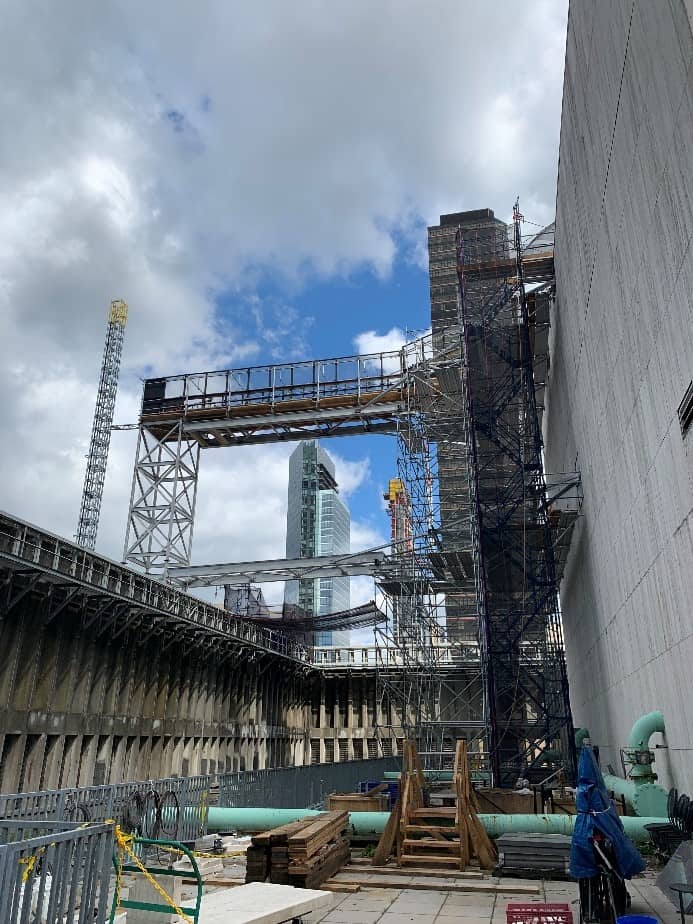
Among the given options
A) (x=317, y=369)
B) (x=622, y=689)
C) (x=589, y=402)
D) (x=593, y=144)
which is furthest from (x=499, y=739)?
(x=317, y=369)

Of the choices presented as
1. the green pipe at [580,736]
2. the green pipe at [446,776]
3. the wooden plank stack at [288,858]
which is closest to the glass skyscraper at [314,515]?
the green pipe at [446,776]

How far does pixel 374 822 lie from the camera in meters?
14.4

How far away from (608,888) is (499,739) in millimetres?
16065

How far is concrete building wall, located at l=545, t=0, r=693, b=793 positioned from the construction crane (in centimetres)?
6295

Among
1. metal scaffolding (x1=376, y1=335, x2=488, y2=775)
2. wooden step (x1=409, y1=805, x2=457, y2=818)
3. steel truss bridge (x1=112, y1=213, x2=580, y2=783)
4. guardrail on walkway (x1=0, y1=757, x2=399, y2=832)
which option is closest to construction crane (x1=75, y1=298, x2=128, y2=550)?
steel truss bridge (x1=112, y1=213, x2=580, y2=783)

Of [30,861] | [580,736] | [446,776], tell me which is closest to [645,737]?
[580,736]

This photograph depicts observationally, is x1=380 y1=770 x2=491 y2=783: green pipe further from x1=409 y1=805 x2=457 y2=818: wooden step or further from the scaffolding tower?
x1=409 y1=805 x2=457 y2=818: wooden step

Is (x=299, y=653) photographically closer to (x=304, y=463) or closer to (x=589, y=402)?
(x=589, y=402)

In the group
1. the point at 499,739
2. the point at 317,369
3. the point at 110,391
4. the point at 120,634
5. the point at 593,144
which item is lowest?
the point at 499,739

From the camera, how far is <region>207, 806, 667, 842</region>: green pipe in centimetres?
1321

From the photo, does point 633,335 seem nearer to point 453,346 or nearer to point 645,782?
point 645,782

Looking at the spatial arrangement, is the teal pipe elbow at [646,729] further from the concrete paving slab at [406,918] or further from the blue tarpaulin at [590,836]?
the concrete paving slab at [406,918]

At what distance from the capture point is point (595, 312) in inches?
757

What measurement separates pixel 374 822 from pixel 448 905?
15.6ft
